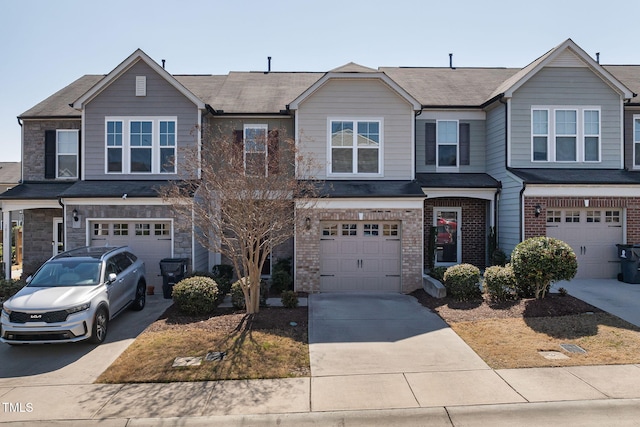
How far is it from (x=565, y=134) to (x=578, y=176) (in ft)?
5.65

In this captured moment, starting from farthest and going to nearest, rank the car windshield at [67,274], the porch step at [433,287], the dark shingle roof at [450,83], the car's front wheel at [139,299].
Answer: the dark shingle roof at [450,83], the porch step at [433,287], the car's front wheel at [139,299], the car windshield at [67,274]

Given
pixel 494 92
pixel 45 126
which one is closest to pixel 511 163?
pixel 494 92

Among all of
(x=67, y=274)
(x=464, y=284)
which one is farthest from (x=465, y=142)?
(x=67, y=274)

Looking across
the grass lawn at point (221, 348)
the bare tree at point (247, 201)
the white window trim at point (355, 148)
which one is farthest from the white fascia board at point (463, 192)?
the grass lawn at point (221, 348)

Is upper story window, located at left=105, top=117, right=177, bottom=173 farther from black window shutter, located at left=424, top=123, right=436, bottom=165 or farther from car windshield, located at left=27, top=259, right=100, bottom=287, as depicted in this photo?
black window shutter, located at left=424, top=123, right=436, bottom=165

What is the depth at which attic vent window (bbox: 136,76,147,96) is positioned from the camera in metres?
13.6

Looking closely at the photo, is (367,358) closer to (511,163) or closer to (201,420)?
(201,420)

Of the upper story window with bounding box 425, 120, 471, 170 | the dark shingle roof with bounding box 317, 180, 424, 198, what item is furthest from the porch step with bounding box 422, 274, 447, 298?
the upper story window with bounding box 425, 120, 471, 170

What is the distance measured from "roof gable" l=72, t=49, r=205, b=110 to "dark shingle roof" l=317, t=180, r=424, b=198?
505 cm

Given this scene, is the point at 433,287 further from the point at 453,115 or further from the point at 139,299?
the point at 139,299

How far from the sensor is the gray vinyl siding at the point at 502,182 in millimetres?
13400

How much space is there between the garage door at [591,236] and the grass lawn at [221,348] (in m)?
9.31

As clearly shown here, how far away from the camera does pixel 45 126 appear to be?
14648 millimetres

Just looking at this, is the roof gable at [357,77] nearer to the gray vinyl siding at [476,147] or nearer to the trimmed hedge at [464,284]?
the gray vinyl siding at [476,147]
